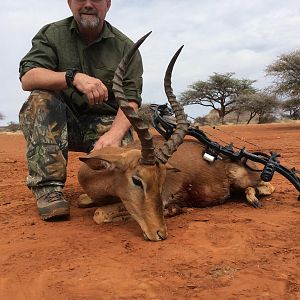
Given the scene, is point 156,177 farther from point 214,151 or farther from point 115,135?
point 214,151

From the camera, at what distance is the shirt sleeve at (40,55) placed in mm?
5105

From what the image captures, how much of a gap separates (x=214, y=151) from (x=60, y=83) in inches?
73.4

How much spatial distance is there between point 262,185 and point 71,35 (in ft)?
9.36

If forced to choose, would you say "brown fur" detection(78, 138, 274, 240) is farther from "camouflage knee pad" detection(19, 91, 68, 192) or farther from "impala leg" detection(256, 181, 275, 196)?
"camouflage knee pad" detection(19, 91, 68, 192)

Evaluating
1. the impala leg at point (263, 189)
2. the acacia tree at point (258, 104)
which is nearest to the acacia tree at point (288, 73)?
the acacia tree at point (258, 104)

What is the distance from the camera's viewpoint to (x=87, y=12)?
523cm

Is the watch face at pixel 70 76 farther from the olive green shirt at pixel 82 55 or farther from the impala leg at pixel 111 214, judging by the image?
the impala leg at pixel 111 214

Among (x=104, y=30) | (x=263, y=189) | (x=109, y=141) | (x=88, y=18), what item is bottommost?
(x=263, y=189)

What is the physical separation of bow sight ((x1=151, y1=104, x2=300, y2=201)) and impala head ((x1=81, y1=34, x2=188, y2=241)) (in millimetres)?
555

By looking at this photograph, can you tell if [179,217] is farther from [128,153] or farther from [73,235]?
[73,235]

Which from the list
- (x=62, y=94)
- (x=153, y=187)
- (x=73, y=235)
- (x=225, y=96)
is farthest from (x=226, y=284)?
(x=225, y=96)

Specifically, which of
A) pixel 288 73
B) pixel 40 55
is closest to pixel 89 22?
pixel 40 55

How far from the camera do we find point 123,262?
3236 millimetres

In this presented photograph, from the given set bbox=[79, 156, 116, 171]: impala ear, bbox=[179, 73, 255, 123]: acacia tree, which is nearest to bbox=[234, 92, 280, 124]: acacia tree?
bbox=[179, 73, 255, 123]: acacia tree
